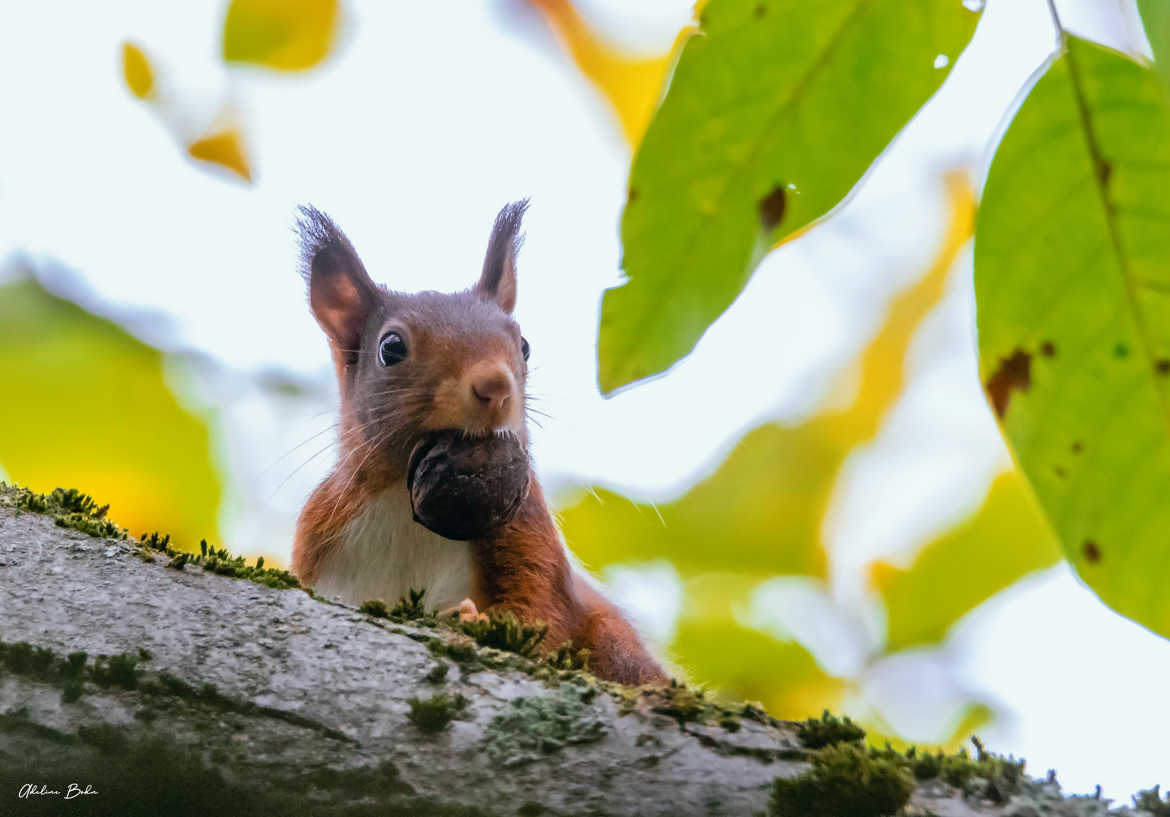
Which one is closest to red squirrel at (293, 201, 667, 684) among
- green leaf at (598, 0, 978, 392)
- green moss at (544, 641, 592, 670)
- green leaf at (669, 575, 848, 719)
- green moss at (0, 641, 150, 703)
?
green leaf at (669, 575, 848, 719)

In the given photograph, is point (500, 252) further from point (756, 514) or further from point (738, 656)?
point (738, 656)

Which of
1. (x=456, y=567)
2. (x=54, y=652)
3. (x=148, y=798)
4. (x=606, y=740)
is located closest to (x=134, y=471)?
(x=456, y=567)

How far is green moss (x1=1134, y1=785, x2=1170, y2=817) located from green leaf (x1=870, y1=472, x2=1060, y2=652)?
134cm

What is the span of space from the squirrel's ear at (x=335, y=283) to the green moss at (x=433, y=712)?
6.78ft

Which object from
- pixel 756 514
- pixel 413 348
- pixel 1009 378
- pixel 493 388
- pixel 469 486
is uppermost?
pixel 413 348

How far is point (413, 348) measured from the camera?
292cm

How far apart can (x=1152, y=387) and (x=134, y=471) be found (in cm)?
229

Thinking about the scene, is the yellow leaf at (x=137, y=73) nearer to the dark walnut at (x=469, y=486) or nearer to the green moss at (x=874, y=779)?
the dark walnut at (x=469, y=486)

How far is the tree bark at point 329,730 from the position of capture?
1.20m

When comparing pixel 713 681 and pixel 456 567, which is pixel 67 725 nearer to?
pixel 456 567

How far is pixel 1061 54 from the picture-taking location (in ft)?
2.69

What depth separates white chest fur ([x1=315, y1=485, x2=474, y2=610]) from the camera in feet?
9.02

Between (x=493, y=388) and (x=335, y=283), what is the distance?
1.00 meters

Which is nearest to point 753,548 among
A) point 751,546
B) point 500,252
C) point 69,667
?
point 751,546
